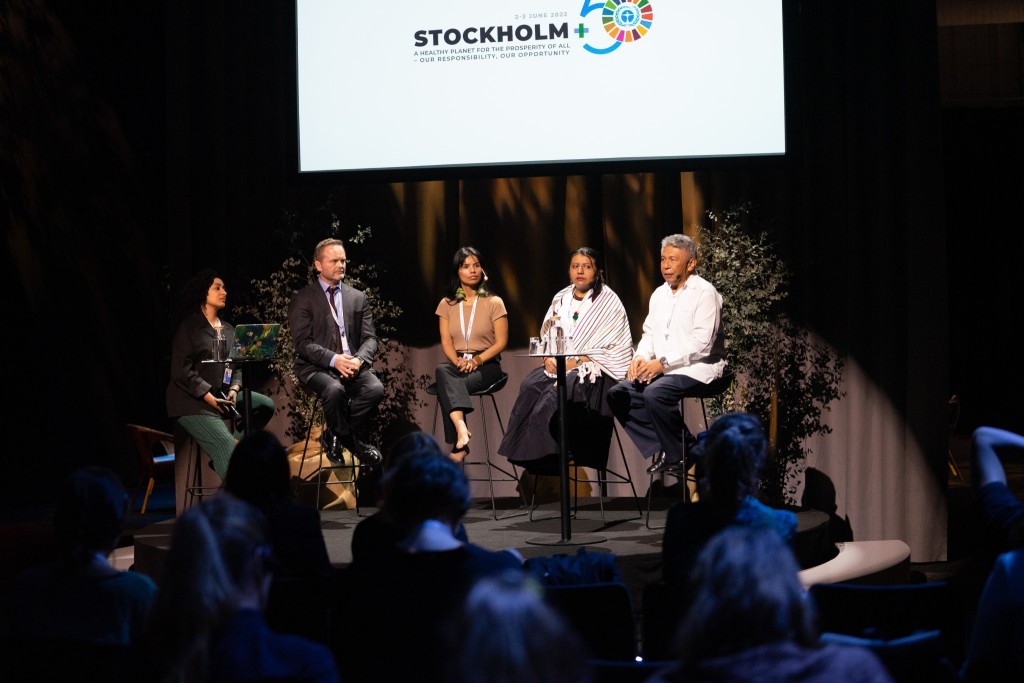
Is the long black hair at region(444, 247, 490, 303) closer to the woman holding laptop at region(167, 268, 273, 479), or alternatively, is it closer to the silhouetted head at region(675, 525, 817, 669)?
the woman holding laptop at region(167, 268, 273, 479)

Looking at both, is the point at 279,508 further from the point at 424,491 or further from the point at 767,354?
the point at 767,354

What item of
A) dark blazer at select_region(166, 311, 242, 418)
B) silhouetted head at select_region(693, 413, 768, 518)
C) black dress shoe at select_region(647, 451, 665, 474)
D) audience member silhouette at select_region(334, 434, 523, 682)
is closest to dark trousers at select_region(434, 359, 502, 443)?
black dress shoe at select_region(647, 451, 665, 474)

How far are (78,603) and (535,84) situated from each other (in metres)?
4.56

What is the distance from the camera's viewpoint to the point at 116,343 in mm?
8539

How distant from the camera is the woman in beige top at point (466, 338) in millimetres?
6203

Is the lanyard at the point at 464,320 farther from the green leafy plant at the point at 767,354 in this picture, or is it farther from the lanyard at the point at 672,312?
the green leafy plant at the point at 767,354

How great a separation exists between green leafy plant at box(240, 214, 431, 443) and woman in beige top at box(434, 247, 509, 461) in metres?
0.57

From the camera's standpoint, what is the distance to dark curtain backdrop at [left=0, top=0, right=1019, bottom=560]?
6.30m

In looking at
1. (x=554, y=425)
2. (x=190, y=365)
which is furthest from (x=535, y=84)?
(x=190, y=365)

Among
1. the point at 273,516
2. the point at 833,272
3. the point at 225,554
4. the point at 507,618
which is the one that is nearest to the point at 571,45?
the point at 833,272

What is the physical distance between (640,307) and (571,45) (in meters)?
1.73

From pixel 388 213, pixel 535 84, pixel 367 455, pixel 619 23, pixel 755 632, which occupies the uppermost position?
pixel 619 23

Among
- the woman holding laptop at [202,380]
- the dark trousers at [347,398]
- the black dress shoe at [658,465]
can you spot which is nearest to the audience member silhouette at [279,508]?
the black dress shoe at [658,465]

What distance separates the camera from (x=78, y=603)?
2.22 metres
